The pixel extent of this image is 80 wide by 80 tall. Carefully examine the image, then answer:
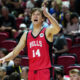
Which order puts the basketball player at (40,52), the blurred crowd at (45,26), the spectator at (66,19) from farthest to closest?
the spectator at (66,19), the blurred crowd at (45,26), the basketball player at (40,52)

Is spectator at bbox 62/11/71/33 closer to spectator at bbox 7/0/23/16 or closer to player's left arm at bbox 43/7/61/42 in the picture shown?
spectator at bbox 7/0/23/16

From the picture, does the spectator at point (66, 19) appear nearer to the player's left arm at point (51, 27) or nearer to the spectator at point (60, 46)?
the spectator at point (60, 46)

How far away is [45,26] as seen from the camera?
7117mm

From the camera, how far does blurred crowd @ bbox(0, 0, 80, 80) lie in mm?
5990

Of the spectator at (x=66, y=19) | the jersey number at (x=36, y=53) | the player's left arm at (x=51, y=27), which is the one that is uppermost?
the spectator at (x=66, y=19)

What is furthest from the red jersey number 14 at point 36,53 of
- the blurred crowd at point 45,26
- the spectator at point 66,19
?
the spectator at point 66,19

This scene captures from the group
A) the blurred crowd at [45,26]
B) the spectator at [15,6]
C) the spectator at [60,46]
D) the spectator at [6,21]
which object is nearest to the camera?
the blurred crowd at [45,26]

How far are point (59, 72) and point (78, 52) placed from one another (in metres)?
2.08

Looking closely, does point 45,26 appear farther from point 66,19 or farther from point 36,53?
point 36,53

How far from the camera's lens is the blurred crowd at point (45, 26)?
19.7ft

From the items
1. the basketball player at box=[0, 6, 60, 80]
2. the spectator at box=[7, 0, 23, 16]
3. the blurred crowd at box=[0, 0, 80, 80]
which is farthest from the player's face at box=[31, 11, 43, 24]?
the spectator at box=[7, 0, 23, 16]

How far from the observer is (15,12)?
11539 mm

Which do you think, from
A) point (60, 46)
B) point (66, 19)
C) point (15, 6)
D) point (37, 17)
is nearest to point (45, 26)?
point (60, 46)

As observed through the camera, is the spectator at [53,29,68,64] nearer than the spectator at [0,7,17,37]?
Yes
